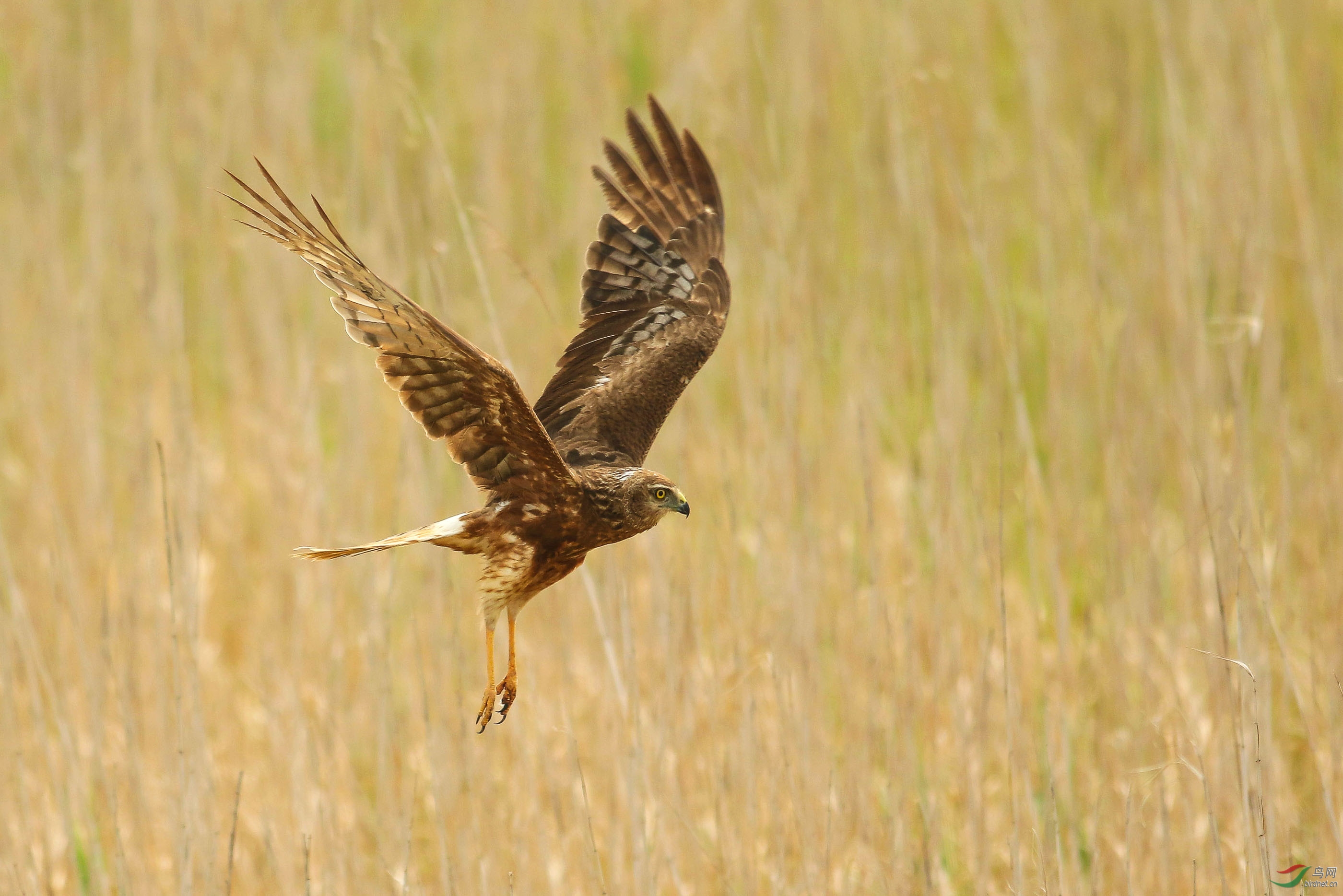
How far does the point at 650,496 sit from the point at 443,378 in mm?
494

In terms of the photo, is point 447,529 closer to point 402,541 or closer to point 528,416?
point 402,541

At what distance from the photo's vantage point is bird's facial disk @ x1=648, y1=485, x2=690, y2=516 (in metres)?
2.88

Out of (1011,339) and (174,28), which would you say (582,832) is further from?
(174,28)

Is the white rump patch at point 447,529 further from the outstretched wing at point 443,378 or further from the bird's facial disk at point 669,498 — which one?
the bird's facial disk at point 669,498

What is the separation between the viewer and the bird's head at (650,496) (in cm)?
285

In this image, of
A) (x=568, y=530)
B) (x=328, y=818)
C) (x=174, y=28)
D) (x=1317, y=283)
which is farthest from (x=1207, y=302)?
(x=174, y=28)

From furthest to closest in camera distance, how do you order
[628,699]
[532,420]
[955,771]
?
[955,771] < [628,699] < [532,420]

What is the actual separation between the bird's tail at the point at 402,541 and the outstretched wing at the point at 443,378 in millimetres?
126

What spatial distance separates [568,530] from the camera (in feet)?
9.21

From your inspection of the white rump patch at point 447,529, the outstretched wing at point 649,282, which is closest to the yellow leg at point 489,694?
the white rump patch at point 447,529

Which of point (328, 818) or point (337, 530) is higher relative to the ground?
point (337, 530)

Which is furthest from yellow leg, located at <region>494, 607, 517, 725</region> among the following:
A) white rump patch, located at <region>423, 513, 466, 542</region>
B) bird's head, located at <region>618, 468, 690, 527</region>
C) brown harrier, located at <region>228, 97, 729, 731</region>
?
bird's head, located at <region>618, 468, 690, 527</region>

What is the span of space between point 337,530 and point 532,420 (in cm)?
203

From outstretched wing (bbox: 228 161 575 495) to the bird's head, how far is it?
13 centimetres
